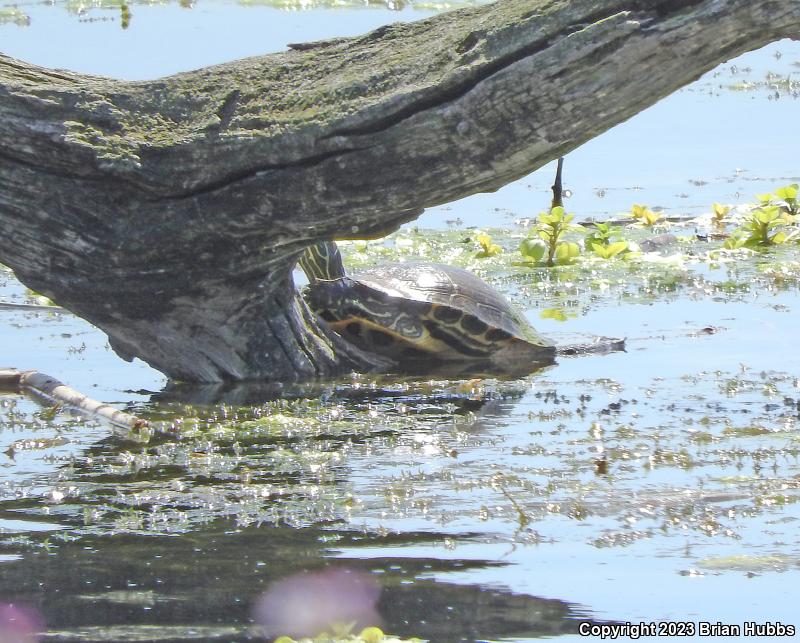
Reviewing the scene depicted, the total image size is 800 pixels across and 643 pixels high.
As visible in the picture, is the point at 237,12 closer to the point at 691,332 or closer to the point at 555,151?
the point at 691,332

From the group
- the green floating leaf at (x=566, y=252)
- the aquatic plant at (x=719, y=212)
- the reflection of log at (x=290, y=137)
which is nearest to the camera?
Answer: the reflection of log at (x=290, y=137)

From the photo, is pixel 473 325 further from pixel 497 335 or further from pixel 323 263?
pixel 323 263

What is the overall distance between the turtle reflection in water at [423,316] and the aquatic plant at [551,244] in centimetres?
125

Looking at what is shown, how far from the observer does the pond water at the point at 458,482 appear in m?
3.45

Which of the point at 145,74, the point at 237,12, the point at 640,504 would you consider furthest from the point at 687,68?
the point at 237,12

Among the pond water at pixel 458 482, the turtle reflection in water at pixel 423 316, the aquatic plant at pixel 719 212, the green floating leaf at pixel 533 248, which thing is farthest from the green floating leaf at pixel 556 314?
the aquatic plant at pixel 719 212

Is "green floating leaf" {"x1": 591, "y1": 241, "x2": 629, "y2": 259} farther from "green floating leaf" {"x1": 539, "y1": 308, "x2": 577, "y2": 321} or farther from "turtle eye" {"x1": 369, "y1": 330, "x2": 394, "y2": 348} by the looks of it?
"turtle eye" {"x1": 369, "y1": 330, "x2": 394, "y2": 348}

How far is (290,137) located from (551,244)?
11.3 ft

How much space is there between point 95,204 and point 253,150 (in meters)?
0.64

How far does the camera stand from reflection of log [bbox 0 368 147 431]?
16.5ft

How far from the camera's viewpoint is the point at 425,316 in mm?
6613

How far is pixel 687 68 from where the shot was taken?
466 cm

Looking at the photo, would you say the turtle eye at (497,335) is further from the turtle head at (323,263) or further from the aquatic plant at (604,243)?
the aquatic plant at (604,243)

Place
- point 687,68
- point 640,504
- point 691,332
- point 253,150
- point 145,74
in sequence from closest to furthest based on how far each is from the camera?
1. point 640,504
2. point 687,68
3. point 253,150
4. point 691,332
5. point 145,74
